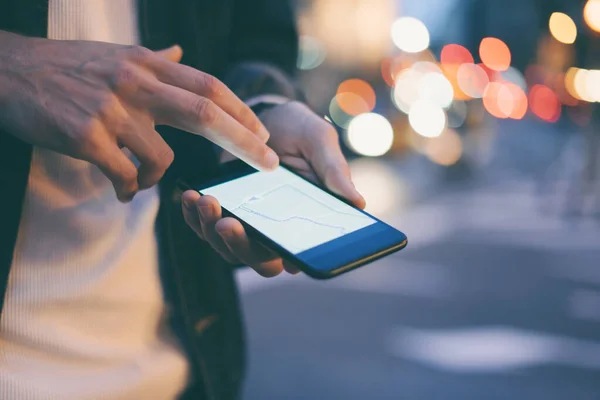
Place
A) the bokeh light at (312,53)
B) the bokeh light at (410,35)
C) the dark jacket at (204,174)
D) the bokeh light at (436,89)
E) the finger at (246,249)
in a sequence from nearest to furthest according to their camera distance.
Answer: the finger at (246,249), the dark jacket at (204,174), the bokeh light at (436,89), the bokeh light at (312,53), the bokeh light at (410,35)

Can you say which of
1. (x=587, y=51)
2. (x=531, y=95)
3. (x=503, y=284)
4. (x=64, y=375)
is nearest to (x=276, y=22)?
(x=64, y=375)

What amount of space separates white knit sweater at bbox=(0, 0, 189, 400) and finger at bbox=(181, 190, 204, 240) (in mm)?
70

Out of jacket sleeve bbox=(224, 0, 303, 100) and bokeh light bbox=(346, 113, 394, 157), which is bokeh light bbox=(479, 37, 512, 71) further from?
jacket sleeve bbox=(224, 0, 303, 100)

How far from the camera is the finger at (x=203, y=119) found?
2.40 ft

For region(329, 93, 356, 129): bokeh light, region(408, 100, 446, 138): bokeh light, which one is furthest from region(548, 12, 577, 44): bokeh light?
region(329, 93, 356, 129): bokeh light

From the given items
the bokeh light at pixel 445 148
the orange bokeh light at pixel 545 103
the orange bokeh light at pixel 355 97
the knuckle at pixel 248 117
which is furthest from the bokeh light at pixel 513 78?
the knuckle at pixel 248 117

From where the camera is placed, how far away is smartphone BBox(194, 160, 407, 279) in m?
0.94

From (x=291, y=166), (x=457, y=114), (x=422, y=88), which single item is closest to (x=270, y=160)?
(x=291, y=166)

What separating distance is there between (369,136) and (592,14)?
3622mm

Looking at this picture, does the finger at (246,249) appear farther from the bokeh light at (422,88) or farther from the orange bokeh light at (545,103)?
the orange bokeh light at (545,103)

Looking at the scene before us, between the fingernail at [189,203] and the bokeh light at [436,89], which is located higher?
the fingernail at [189,203]

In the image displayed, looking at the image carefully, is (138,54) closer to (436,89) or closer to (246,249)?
(246,249)

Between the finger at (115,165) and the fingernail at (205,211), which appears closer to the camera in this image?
the finger at (115,165)

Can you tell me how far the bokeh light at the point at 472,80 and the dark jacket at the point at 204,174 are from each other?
11462 millimetres
